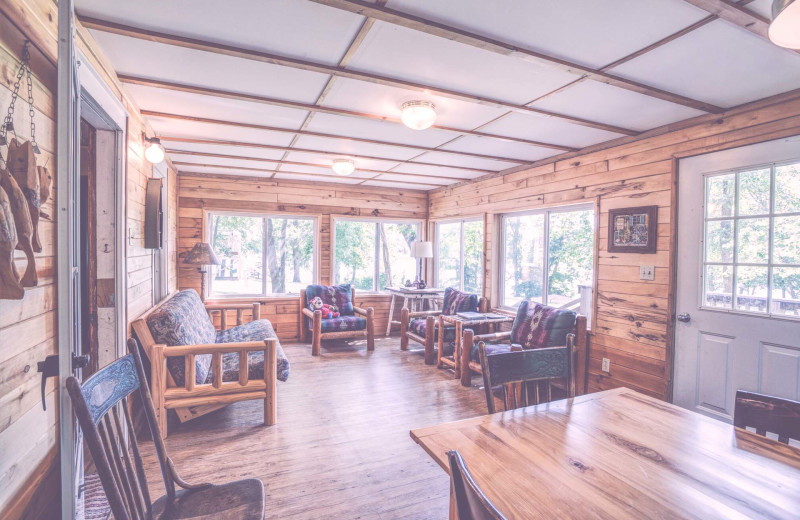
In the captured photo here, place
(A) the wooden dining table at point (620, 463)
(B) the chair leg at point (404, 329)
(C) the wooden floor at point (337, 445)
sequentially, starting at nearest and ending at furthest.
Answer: (A) the wooden dining table at point (620, 463) → (C) the wooden floor at point (337, 445) → (B) the chair leg at point (404, 329)

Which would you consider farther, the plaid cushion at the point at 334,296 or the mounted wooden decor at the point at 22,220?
the plaid cushion at the point at 334,296

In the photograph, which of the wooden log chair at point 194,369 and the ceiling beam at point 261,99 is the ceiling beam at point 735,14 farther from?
the wooden log chair at point 194,369

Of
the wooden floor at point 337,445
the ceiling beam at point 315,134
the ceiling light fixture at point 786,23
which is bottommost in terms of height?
the wooden floor at point 337,445

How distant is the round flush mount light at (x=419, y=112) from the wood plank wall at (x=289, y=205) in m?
3.50

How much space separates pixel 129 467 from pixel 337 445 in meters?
1.65

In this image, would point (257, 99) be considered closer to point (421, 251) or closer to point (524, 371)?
point (524, 371)

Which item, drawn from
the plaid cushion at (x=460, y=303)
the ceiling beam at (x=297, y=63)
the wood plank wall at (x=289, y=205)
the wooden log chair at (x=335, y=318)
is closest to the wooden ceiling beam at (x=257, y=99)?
the ceiling beam at (x=297, y=63)

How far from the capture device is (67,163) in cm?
116

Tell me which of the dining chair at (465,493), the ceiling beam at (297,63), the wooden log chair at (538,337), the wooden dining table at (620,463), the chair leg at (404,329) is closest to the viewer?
the dining chair at (465,493)

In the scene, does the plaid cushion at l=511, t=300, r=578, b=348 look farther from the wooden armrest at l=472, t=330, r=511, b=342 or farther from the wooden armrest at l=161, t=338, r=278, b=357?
the wooden armrest at l=161, t=338, r=278, b=357

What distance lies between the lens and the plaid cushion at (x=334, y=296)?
5570 millimetres

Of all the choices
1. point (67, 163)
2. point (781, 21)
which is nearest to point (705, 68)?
point (781, 21)

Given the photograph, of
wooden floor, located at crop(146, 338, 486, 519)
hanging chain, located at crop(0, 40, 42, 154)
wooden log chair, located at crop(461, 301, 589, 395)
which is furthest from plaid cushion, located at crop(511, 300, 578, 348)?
hanging chain, located at crop(0, 40, 42, 154)

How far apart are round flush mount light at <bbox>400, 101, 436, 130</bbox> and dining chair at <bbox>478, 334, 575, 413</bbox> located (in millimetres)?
1643
